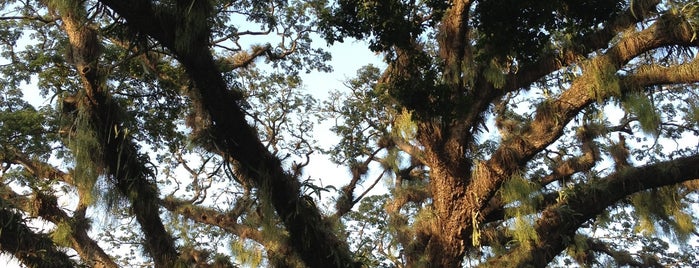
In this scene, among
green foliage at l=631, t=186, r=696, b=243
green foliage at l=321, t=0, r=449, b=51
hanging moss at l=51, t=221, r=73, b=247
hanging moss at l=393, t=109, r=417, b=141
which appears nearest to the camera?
hanging moss at l=51, t=221, r=73, b=247

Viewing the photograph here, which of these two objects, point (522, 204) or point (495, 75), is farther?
point (522, 204)

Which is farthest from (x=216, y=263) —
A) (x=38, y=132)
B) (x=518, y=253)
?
(x=38, y=132)

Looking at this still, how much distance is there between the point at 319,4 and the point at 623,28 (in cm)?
389

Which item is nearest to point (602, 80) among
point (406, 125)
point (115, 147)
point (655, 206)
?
point (406, 125)

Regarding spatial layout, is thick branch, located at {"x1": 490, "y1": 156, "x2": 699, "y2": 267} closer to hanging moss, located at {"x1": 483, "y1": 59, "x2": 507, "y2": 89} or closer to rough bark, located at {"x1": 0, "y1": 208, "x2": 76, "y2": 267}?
hanging moss, located at {"x1": 483, "y1": 59, "x2": 507, "y2": 89}

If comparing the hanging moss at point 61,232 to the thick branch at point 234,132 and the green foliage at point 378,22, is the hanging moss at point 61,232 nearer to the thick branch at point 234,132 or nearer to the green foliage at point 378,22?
the thick branch at point 234,132

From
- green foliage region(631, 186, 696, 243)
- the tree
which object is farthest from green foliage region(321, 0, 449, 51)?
green foliage region(631, 186, 696, 243)

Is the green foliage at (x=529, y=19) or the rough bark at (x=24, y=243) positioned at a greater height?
the green foliage at (x=529, y=19)

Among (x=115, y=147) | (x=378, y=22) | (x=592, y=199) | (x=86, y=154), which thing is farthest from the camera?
(x=592, y=199)

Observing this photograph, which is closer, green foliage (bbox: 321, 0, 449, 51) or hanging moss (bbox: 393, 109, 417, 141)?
green foliage (bbox: 321, 0, 449, 51)

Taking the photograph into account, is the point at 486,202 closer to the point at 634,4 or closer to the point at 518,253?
the point at 518,253

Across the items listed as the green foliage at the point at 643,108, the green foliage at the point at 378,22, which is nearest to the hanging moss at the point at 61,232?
the green foliage at the point at 378,22

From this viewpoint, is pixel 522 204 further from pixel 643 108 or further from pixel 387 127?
pixel 387 127

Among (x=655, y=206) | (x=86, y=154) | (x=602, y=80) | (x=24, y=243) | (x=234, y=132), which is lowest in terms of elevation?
(x=24, y=243)
